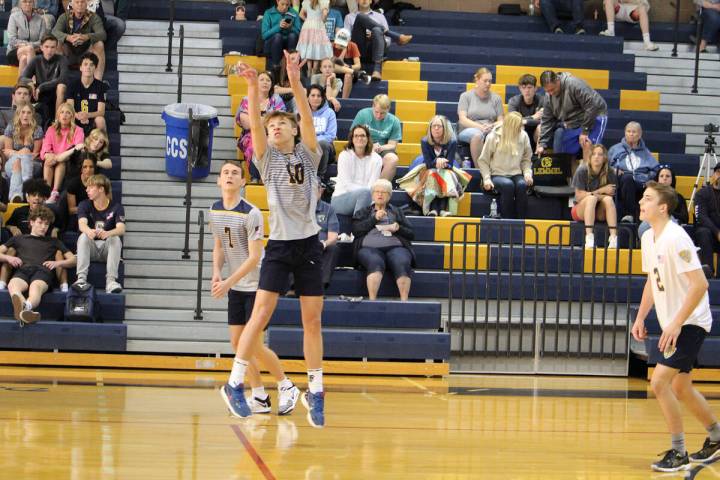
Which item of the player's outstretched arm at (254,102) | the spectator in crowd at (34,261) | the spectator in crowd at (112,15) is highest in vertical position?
the spectator in crowd at (112,15)

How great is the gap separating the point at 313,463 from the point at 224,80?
9209mm

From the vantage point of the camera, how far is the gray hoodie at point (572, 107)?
1391 centimetres

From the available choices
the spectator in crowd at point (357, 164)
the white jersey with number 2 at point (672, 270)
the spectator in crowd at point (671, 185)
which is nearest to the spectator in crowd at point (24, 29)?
the spectator in crowd at point (357, 164)

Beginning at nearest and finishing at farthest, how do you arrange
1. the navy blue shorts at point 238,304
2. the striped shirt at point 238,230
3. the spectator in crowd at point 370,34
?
the striped shirt at point 238,230 → the navy blue shorts at point 238,304 → the spectator in crowd at point 370,34

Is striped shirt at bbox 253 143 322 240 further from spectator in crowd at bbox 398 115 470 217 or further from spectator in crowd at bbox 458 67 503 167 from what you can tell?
spectator in crowd at bbox 458 67 503 167

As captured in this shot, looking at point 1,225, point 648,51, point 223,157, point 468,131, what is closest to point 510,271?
point 468,131

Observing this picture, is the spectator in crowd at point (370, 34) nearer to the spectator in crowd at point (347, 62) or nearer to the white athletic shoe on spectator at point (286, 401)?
the spectator in crowd at point (347, 62)

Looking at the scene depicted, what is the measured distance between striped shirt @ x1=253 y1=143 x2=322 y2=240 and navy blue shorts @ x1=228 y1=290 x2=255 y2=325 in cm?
85

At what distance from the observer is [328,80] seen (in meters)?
14.5

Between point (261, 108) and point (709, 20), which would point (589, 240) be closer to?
point (261, 108)

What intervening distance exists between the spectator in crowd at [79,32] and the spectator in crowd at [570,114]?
5403 millimetres

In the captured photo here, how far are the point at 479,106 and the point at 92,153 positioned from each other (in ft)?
15.0

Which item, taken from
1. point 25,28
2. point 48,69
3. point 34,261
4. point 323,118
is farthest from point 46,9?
point 34,261

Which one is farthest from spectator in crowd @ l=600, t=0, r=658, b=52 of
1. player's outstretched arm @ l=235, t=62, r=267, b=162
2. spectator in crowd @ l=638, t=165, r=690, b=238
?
player's outstretched arm @ l=235, t=62, r=267, b=162
